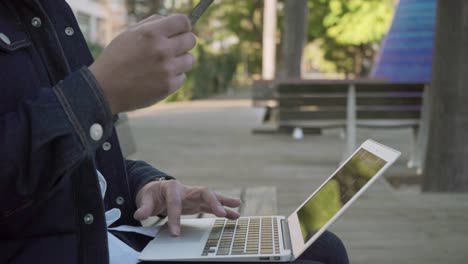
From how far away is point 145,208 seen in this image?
1.55 m

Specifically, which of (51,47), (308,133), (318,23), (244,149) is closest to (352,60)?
(318,23)

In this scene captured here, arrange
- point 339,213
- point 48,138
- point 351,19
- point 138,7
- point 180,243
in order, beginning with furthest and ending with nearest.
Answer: point 138,7 < point 351,19 < point 180,243 < point 339,213 < point 48,138

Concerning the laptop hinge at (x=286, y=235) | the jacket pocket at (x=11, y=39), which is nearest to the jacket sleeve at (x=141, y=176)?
the laptop hinge at (x=286, y=235)

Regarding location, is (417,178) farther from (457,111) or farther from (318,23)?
(318,23)

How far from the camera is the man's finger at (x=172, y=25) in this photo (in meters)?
1.07

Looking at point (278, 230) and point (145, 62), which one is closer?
point (145, 62)

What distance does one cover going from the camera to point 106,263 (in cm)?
123

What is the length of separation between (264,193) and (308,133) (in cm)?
691

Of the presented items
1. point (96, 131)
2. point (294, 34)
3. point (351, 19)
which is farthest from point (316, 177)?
point (351, 19)

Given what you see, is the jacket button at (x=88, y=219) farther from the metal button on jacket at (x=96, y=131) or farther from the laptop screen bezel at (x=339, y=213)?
the laptop screen bezel at (x=339, y=213)

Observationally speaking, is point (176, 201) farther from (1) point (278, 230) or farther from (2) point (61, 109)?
(2) point (61, 109)

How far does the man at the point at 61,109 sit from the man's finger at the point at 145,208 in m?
0.31

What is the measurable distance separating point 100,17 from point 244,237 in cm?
3669

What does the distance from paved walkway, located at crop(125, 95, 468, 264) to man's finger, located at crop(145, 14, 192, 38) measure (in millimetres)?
1824
